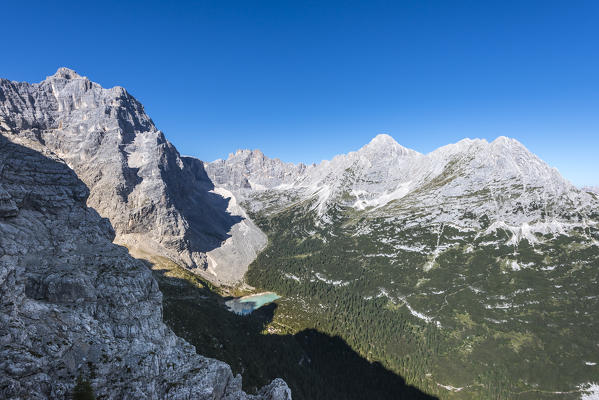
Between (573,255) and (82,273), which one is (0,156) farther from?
(573,255)

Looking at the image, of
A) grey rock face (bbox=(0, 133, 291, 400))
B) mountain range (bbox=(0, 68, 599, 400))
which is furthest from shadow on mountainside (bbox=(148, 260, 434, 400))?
grey rock face (bbox=(0, 133, 291, 400))

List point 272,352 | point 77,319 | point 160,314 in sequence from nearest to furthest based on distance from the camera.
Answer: point 77,319, point 160,314, point 272,352

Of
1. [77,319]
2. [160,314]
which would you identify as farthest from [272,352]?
[77,319]

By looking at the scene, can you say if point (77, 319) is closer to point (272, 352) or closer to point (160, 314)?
point (160, 314)

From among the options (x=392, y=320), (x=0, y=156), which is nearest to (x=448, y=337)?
(x=392, y=320)

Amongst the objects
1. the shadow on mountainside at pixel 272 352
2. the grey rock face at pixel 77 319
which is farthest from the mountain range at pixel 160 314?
the shadow on mountainside at pixel 272 352

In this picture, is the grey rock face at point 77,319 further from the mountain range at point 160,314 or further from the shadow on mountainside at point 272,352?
the shadow on mountainside at point 272,352

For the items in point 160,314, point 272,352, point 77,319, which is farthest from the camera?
point 272,352
